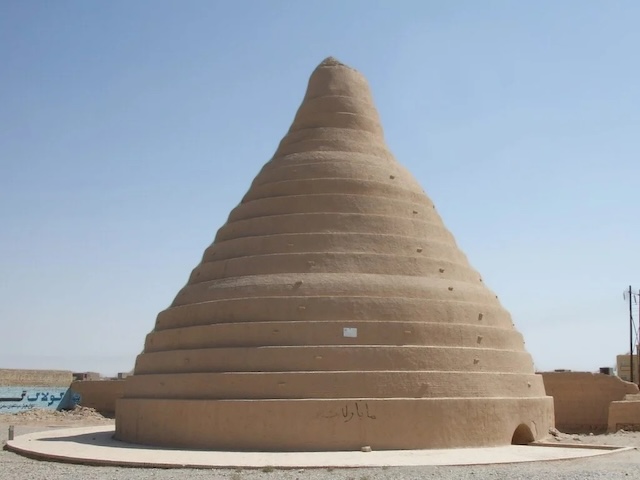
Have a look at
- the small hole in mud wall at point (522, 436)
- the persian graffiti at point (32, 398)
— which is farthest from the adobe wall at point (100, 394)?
the small hole in mud wall at point (522, 436)

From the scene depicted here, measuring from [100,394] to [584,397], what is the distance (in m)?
21.2

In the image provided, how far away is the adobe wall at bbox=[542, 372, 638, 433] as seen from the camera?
94.8ft

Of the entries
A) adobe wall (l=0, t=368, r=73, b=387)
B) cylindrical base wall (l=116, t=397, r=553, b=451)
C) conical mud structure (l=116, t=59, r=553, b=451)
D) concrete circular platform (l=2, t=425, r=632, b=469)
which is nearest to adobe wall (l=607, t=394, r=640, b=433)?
conical mud structure (l=116, t=59, r=553, b=451)

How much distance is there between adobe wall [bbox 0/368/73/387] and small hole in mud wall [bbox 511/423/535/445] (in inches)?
1055

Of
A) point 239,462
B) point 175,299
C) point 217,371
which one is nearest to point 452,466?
point 239,462

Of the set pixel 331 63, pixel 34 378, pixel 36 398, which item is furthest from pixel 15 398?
pixel 331 63

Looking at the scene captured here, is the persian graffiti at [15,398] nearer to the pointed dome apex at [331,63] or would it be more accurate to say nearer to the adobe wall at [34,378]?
the adobe wall at [34,378]

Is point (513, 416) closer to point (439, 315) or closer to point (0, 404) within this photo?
point (439, 315)

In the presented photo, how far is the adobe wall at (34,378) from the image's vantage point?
127 feet

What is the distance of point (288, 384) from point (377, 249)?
15.3ft

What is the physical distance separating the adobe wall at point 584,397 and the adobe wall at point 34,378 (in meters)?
24.4

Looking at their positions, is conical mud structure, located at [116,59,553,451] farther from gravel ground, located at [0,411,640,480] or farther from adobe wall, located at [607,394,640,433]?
adobe wall, located at [607,394,640,433]

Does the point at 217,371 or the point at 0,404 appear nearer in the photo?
the point at 217,371

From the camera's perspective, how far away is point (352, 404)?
59.7 ft
